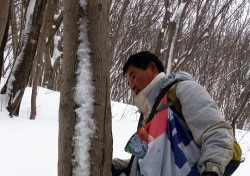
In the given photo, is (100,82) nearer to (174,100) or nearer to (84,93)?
(84,93)

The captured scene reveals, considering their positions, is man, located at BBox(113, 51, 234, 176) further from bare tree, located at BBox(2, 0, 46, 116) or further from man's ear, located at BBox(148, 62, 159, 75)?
bare tree, located at BBox(2, 0, 46, 116)

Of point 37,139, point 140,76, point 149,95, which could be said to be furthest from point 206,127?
point 37,139

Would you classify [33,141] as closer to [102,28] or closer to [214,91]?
[102,28]

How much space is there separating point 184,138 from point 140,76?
1.27 feet

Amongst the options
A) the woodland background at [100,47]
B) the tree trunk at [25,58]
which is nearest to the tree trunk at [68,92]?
the woodland background at [100,47]

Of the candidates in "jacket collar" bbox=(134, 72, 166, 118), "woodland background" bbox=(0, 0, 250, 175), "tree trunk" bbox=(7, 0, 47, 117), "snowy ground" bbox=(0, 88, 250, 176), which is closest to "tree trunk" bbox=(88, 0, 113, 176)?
"woodland background" bbox=(0, 0, 250, 175)

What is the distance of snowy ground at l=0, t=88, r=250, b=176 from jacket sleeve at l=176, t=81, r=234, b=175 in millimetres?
2092

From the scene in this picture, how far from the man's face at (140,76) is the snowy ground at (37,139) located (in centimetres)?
181

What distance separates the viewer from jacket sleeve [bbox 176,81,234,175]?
1.57 m

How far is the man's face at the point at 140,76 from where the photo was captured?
193 cm

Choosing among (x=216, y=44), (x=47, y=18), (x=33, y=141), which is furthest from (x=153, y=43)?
(x=33, y=141)

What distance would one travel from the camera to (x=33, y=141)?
4352 mm

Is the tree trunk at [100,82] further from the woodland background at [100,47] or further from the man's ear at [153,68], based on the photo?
the man's ear at [153,68]

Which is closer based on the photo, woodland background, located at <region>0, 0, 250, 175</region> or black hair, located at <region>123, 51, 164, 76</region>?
woodland background, located at <region>0, 0, 250, 175</region>
